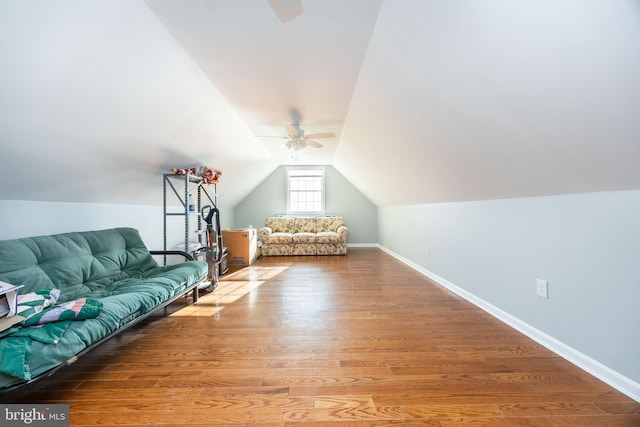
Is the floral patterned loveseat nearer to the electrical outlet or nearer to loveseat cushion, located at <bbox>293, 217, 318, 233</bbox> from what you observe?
loveseat cushion, located at <bbox>293, 217, 318, 233</bbox>

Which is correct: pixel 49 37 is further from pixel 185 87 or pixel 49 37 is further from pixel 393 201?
pixel 393 201

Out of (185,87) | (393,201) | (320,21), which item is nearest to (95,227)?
(185,87)

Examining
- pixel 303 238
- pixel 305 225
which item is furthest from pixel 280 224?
pixel 303 238

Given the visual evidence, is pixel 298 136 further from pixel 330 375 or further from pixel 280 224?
pixel 280 224

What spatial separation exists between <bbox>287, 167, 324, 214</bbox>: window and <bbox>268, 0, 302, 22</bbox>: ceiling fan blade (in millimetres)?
5307

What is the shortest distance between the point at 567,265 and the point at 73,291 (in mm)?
3493

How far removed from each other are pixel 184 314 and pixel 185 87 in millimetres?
2119

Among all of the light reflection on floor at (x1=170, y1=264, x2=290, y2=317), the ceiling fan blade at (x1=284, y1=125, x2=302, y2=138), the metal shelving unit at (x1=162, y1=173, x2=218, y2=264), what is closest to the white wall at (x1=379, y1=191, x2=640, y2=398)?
the ceiling fan blade at (x1=284, y1=125, x2=302, y2=138)

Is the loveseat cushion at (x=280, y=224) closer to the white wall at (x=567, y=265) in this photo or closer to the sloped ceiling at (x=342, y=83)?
the sloped ceiling at (x=342, y=83)

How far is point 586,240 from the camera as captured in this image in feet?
5.13

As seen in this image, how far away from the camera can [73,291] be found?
183 cm

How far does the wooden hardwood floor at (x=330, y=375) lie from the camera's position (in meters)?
1.24

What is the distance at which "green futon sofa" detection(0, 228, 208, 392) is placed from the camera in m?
1.12

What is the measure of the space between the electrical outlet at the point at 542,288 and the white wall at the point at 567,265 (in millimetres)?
35
